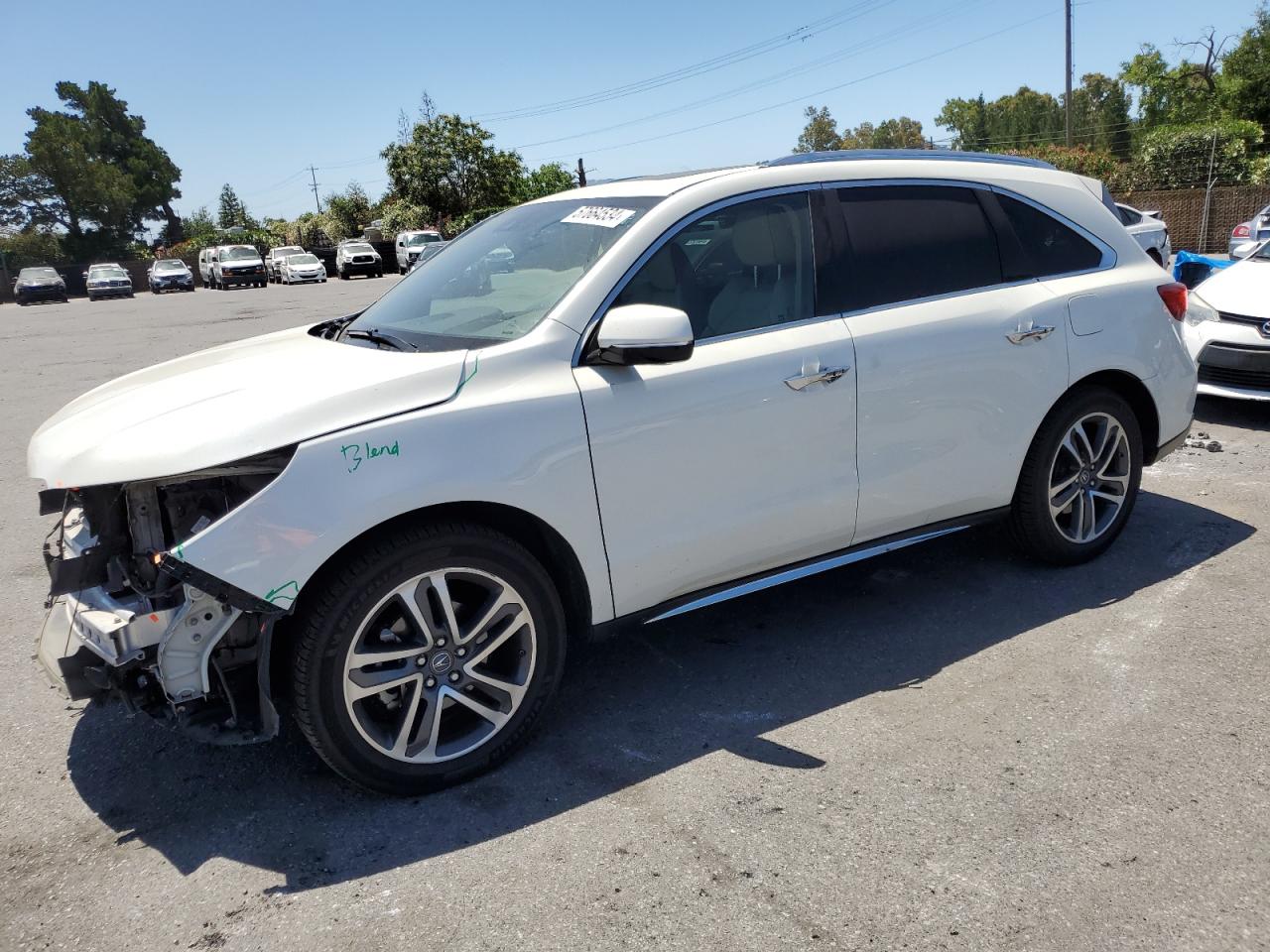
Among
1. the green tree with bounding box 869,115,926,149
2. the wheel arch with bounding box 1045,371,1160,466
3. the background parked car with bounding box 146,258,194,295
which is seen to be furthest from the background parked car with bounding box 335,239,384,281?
the green tree with bounding box 869,115,926,149

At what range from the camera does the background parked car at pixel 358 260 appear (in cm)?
4362

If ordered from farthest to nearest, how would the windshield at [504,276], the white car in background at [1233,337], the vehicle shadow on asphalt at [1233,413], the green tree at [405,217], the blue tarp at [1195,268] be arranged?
the green tree at [405,217]
the blue tarp at [1195,268]
the vehicle shadow on asphalt at [1233,413]
the white car in background at [1233,337]
the windshield at [504,276]

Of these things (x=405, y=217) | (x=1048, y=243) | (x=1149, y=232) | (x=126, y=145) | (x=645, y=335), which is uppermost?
(x=126, y=145)

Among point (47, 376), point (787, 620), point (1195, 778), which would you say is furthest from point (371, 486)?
A: point (47, 376)

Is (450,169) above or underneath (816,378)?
above

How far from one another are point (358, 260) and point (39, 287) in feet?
50.3

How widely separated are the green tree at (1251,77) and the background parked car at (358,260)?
4296cm

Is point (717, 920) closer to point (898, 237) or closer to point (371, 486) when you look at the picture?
point (371, 486)

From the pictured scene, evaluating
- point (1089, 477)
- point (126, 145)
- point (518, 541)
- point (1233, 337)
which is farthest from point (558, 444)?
point (126, 145)

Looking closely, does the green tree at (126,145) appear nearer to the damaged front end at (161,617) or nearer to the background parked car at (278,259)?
the background parked car at (278,259)

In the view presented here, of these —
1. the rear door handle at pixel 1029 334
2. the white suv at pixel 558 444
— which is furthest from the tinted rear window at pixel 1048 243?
the rear door handle at pixel 1029 334

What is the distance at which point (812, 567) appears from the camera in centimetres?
377

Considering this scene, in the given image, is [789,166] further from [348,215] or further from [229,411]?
[348,215]

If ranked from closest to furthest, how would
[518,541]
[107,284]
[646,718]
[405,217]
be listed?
[518,541], [646,718], [107,284], [405,217]
